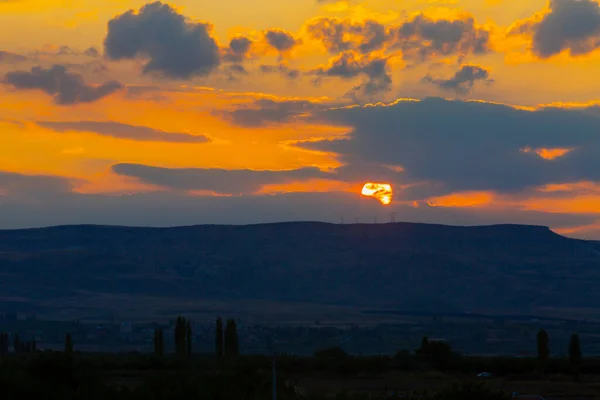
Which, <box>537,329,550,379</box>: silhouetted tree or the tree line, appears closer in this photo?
<box>537,329,550,379</box>: silhouetted tree

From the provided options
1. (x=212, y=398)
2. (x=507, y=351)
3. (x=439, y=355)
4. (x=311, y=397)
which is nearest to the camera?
(x=212, y=398)

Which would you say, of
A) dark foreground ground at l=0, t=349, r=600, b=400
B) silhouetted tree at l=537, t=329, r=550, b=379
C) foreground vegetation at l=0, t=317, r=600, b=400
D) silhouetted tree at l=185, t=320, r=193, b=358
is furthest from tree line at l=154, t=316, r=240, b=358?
silhouetted tree at l=537, t=329, r=550, b=379

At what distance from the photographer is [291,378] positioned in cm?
7912

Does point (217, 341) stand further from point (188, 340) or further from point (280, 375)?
point (280, 375)

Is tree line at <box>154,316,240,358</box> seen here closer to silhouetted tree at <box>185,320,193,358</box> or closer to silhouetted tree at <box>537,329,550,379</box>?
silhouetted tree at <box>185,320,193,358</box>

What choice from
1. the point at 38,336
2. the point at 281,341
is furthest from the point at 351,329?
the point at 38,336

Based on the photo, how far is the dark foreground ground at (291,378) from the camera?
151ft

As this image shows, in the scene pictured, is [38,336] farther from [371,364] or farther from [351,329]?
[371,364]

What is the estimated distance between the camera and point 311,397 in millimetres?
49875

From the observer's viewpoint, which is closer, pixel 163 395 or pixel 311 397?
pixel 163 395

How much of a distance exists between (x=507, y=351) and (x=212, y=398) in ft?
425

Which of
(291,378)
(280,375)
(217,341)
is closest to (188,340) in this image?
(217,341)

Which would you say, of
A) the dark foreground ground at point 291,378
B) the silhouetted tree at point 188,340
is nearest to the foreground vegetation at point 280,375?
the dark foreground ground at point 291,378

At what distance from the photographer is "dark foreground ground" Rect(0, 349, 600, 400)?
45.9 meters
